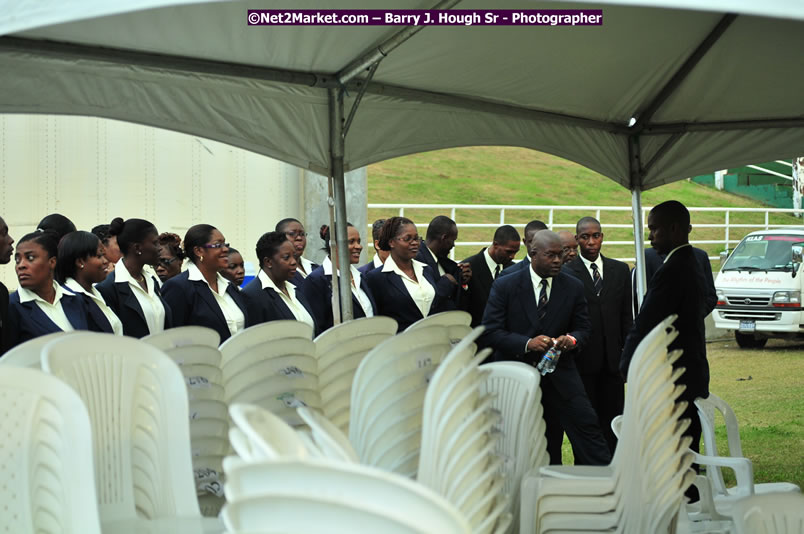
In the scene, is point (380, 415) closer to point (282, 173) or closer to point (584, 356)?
point (584, 356)

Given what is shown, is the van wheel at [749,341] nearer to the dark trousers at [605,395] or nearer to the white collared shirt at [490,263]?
the white collared shirt at [490,263]

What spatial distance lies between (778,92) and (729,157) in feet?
3.50

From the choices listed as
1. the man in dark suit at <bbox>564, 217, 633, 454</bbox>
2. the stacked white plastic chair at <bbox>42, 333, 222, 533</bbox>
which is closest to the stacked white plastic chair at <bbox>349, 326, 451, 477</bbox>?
the stacked white plastic chair at <bbox>42, 333, 222, 533</bbox>

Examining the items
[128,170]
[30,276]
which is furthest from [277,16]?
[128,170]

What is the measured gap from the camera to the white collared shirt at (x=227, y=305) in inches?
Answer: 241

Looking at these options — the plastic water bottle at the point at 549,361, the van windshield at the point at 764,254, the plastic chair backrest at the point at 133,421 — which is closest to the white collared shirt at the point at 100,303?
the plastic chair backrest at the point at 133,421

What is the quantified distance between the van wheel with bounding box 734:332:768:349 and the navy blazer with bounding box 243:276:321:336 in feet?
40.7

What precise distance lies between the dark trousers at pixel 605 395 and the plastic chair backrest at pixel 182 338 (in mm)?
4129

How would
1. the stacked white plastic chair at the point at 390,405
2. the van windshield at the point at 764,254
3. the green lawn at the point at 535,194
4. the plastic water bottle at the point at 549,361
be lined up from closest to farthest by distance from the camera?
the stacked white plastic chair at the point at 390,405 < the plastic water bottle at the point at 549,361 < the green lawn at the point at 535,194 < the van windshield at the point at 764,254

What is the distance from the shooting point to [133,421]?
351 centimetres

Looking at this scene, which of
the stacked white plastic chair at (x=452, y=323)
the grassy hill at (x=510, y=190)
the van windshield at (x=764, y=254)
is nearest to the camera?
the stacked white plastic chair at (x=452, y=323)

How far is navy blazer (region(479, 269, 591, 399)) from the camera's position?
6.46 metres

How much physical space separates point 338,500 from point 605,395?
251 inches

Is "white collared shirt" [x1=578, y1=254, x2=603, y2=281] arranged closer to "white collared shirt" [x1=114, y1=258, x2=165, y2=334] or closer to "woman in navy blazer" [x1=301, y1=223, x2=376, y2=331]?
"woman in navy blazer" [x1=301, y1=223, x2=376, y2=331]
